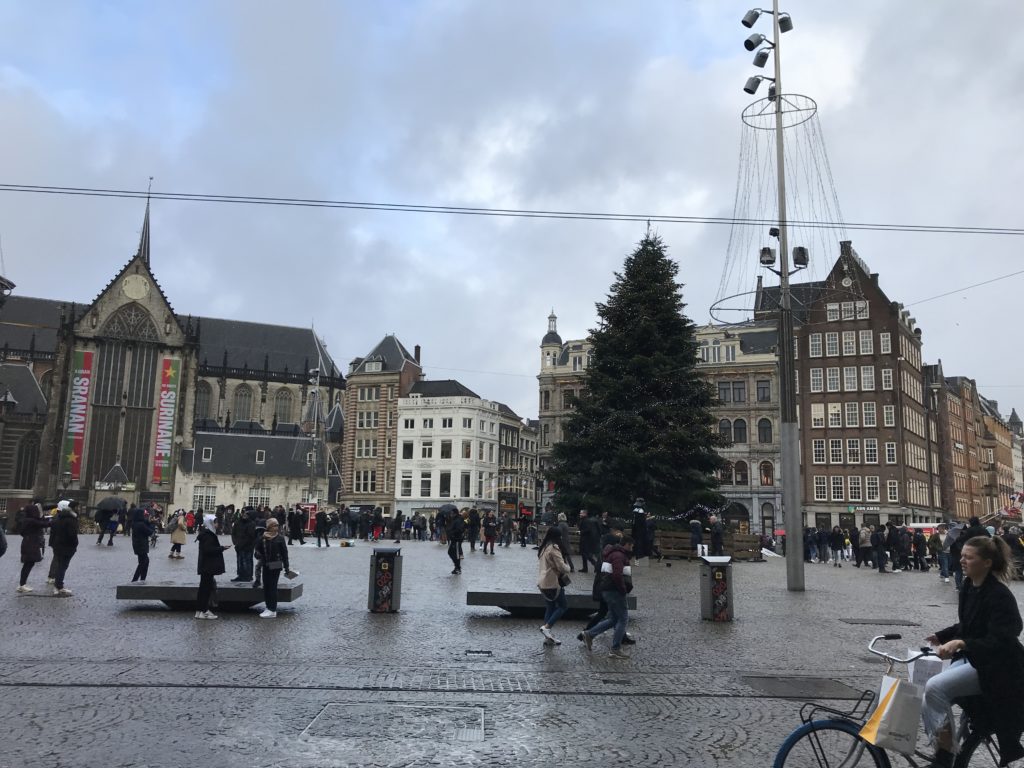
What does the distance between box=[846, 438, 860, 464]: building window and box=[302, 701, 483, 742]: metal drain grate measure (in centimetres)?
6327

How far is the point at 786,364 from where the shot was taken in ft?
67.7

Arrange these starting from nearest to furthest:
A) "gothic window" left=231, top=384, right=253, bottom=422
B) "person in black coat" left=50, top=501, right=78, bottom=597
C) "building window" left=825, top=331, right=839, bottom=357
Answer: "person in black coat" left=50, top=501, right=78, bottom=597 → "building window" left=825, top=331, right=839, bottom=357 → "gothic window" left=231, top=384, right=253, bottom=422

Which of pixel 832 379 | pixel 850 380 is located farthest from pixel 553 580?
pixel 850 380

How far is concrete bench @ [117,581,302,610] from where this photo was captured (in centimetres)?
1355

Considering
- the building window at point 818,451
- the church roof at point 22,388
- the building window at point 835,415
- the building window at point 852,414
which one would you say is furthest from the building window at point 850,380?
the church roof at point 22,388

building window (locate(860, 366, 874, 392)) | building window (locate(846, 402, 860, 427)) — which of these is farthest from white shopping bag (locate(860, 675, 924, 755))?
building window (locate(860, 366, 874, 392))

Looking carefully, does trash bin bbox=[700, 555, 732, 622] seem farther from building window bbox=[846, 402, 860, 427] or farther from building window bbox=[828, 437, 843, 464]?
building window bbox=[846, 402, 860, 427]

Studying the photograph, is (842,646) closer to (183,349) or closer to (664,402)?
(664,402)

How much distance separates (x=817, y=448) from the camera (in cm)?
6650

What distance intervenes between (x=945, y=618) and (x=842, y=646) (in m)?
4.45

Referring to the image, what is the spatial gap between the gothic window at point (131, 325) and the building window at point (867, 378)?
61.9m

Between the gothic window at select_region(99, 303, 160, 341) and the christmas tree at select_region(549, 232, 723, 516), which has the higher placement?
the gothic window at select_region(99, 303, 160, 341)

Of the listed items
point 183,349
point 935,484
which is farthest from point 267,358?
point 935,484

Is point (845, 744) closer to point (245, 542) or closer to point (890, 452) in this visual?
point (245, 542)
